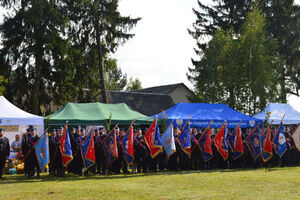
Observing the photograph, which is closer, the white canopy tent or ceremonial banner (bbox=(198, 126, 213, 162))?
the white canopy tent

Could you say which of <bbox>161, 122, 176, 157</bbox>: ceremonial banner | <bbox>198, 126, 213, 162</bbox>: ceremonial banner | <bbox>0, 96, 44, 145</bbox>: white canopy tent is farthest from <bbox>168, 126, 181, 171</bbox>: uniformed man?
<bbox>0, 96, 44, 145</bbox>: white canopy tent

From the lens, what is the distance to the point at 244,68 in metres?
28.0

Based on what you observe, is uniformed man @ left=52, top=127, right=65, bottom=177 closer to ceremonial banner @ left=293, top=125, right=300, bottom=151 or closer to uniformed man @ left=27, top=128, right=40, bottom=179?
uniformed man @ left=27, top=128, right=40, bottom=179

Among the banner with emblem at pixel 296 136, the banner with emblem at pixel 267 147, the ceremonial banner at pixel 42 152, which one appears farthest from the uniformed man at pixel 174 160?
the banner with emblem at pixel 296 136

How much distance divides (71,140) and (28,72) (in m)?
13.7

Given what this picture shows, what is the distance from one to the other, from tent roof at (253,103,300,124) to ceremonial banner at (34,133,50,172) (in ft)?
39.1

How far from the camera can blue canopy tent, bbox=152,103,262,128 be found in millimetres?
18078

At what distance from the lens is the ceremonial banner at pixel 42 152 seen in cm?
1248

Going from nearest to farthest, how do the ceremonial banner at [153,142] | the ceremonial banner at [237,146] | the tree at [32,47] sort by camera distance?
1. the ceremonial banner at [153,142]
2. the ceremonial banner at [237,146]
3. the tree at [32,47]

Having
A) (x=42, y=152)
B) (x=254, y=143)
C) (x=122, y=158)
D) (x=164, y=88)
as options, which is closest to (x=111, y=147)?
(x=122, y=158)

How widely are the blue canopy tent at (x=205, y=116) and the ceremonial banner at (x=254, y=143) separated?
54.9 inches

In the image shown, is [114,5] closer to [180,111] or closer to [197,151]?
[180,111]

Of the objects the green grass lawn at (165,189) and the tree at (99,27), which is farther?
the tree at (99,27)

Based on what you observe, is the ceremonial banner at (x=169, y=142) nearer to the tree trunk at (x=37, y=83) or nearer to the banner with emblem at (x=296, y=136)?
the banner with emblem at (x=296, y=136)
